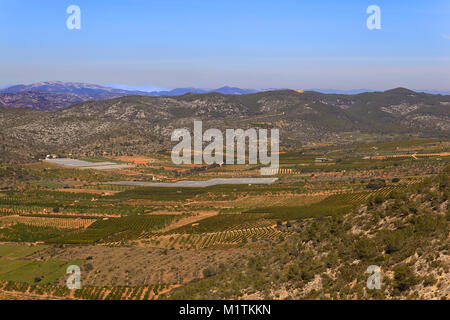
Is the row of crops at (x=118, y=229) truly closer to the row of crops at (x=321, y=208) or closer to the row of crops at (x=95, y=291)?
the row of crops at (x=321, y=208)

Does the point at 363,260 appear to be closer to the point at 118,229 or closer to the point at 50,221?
the point at 118,229

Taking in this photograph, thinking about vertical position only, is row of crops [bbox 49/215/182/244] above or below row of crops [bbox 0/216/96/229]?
above

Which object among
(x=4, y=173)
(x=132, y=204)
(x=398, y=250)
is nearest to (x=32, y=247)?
(x=132, y=204)

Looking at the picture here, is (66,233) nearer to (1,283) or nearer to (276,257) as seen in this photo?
(1,283)

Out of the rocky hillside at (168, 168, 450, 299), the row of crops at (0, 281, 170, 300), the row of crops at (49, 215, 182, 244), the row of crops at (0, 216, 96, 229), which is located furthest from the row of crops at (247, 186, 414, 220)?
the row of crops at (0, 216, 96, 229)

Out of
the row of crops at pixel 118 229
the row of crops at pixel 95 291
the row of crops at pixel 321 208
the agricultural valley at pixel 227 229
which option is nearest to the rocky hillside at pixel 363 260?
the agricultural valley at pixel 227 229

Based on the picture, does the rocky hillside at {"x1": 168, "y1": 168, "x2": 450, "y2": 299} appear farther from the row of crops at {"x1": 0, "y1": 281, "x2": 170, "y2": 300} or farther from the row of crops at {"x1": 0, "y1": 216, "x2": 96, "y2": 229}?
the row of crops at {"x1": 0, "y1": 216, "x2": 96, "y2": 229}
